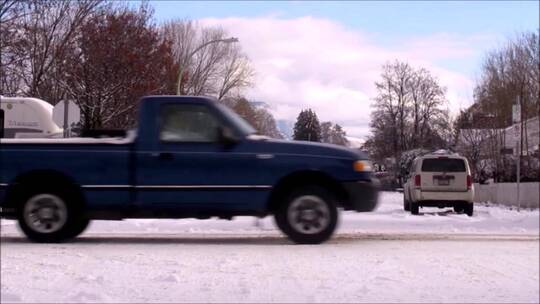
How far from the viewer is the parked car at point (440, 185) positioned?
Answer: 608 inches

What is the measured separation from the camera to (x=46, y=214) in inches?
314

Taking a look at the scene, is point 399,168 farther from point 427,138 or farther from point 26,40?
point 26,40

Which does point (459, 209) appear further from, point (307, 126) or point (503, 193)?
point (503, 193)

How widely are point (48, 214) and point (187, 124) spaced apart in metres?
1.89

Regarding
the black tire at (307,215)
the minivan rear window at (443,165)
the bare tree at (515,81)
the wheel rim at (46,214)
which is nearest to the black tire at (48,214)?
the wheel rim at (46,214)

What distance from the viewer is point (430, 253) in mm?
7148

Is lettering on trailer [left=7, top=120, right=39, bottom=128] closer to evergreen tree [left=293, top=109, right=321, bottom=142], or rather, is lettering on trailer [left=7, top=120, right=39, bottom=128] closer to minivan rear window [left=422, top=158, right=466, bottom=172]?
evergreen tree [left=293, top=109, right=321, bottom=142]

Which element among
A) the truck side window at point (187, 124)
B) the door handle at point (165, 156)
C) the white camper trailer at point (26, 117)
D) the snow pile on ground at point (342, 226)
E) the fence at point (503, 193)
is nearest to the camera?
the door handle at point (165, 156)

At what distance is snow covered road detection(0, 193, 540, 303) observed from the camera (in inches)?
213

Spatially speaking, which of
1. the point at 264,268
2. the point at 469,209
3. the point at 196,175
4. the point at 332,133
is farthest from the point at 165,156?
the point at 469,209

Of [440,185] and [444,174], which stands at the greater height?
[444,174]

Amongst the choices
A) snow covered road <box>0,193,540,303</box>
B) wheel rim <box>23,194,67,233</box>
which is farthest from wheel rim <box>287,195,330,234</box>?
wheel rim <box>23,194,67,233</box>

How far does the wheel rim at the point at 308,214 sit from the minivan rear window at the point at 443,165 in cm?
869

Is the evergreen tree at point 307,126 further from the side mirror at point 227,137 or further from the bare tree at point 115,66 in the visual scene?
the bare tree at point 115,66
